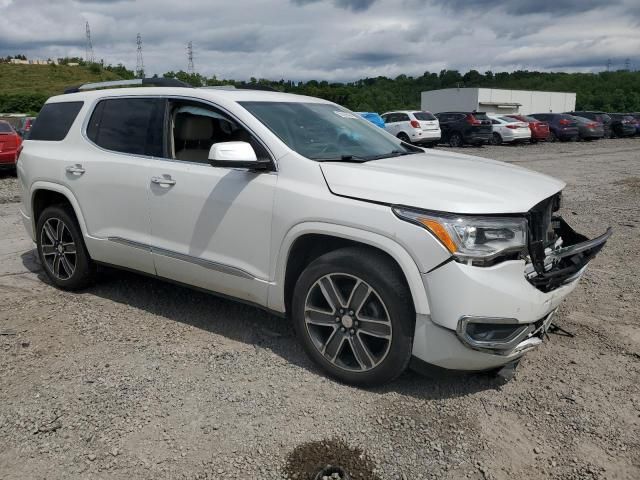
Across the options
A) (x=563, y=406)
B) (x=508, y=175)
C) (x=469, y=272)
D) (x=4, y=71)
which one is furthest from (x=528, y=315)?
(x=4, y=71)

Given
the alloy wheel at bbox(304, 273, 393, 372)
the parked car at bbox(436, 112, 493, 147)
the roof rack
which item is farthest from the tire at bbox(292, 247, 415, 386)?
the parked car at bbox(436, 112, 493, 147)

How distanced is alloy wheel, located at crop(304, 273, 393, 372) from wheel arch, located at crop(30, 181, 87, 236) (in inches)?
92.6

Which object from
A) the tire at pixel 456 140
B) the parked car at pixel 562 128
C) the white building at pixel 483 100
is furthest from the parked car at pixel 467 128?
the white building at pixel 483 100

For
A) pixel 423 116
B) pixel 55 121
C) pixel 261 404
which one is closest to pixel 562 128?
pixel 423 116

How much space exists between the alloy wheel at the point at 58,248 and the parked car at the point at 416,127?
62.5 feet

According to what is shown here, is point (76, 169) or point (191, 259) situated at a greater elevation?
point (76, 169)

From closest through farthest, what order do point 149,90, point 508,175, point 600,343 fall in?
1. point 508,175
2. point 600,343
3. point 149,90

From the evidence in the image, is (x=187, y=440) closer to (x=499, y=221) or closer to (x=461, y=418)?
(x=461, y=418)

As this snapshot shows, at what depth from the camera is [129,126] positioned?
14.6 ft

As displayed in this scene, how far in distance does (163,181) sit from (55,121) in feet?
5.65

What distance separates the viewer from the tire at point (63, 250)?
4.81m

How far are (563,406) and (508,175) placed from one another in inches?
54.8

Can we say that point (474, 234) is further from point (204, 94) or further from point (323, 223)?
point (204, 94)

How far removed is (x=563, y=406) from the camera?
319cm
